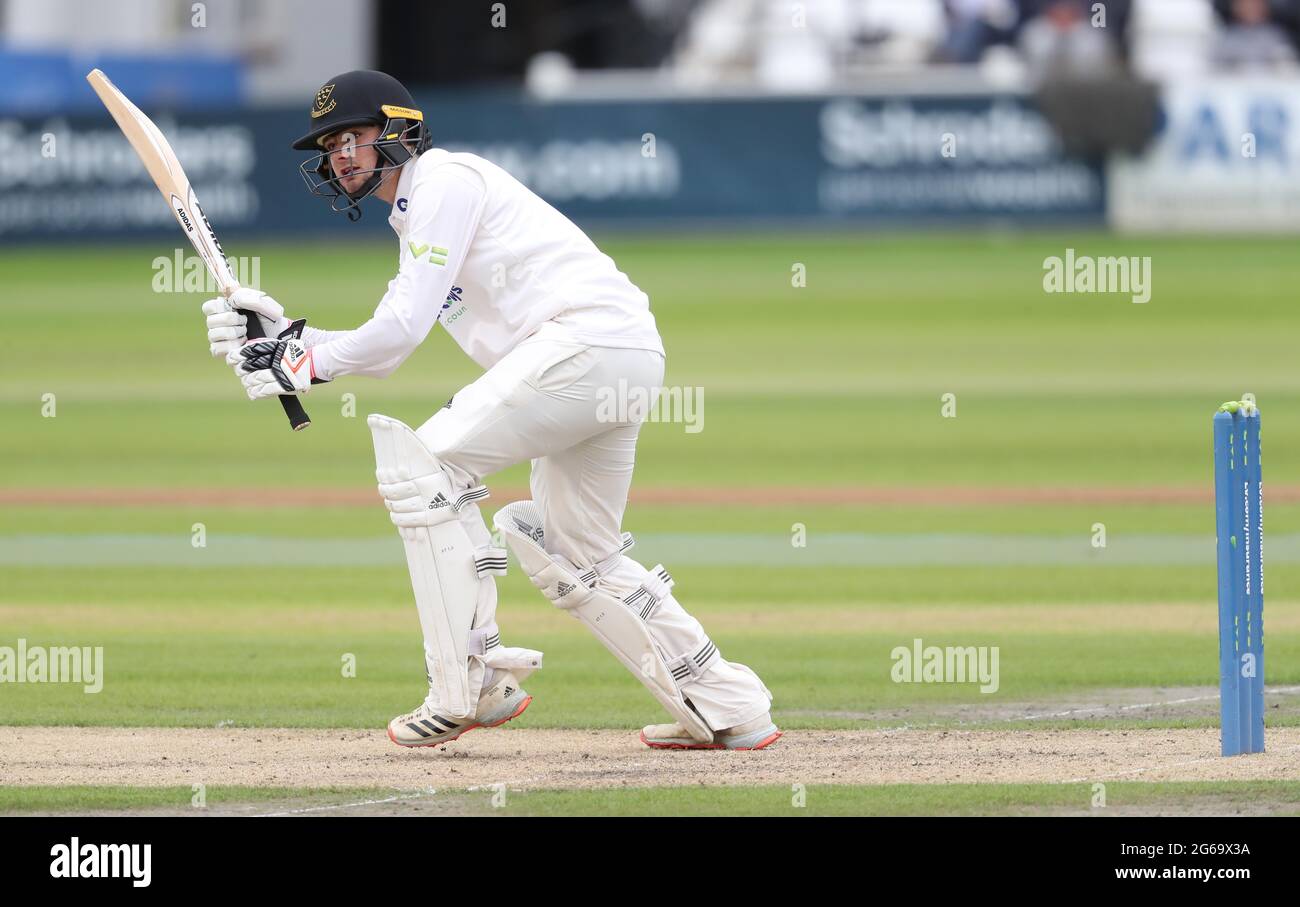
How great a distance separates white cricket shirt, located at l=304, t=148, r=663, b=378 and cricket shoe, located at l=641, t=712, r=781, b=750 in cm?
130

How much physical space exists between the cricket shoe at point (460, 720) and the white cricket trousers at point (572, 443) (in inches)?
18.8

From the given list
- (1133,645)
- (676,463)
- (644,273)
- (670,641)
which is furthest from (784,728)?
(644,273)

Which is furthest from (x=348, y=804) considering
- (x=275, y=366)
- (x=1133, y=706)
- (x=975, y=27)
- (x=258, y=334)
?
(x=975, y=27)

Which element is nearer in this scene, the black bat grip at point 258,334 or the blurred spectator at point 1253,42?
the black bat grip at point 258,334

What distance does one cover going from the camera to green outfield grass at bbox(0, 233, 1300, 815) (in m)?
8.48

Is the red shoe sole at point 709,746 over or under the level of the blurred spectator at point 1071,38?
under

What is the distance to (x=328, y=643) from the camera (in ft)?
30.8

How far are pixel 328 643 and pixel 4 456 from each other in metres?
7.14

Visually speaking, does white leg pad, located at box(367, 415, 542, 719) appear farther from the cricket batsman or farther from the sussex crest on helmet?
the sussex crest on helmet

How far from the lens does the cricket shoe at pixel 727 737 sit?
23.5ft

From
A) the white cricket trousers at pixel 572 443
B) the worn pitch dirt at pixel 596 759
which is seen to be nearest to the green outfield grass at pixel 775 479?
the worn pitch dirt at pixel 596 759

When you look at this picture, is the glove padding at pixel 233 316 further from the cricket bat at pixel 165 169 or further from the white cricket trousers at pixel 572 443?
the white cricket trousers at pixel 572 443

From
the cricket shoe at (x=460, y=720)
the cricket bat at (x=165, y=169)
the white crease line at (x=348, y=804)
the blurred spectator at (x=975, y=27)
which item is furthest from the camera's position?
the blurred spectator at (x=975, y=27)

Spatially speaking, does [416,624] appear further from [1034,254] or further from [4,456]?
[1034,254]
